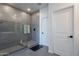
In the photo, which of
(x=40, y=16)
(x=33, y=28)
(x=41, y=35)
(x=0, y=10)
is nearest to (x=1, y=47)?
(x=0, y=10)

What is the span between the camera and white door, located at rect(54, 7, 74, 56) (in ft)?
5.68

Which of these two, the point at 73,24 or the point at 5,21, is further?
the point at 5,21

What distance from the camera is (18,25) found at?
8.90 feet

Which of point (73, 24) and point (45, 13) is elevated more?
point (45, 13)

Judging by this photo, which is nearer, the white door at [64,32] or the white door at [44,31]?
the white door at [64,32]

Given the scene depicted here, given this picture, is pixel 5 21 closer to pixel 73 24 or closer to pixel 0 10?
pixel 0 10

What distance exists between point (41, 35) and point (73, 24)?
1.81m

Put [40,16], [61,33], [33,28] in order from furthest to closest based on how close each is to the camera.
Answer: [40,16] < [33,28] < [61,33]

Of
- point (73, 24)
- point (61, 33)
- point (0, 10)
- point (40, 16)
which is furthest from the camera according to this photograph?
point (40, 16)

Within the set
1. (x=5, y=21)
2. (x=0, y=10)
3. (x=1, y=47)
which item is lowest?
(x=1, y=47)

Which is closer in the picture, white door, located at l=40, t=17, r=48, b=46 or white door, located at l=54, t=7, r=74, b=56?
white door, located at l=54, t=7, r=74, b=56

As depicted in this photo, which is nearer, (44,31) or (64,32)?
(64,32)

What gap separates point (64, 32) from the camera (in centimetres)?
191

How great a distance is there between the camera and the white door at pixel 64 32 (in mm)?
1732
